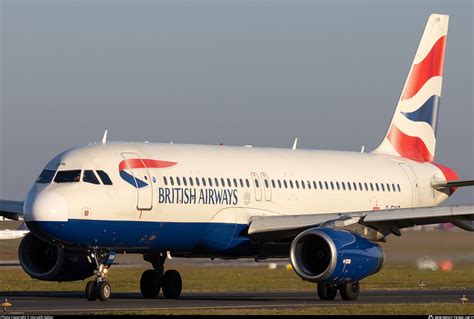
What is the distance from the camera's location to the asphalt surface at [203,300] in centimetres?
3012

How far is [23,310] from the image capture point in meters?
28.8

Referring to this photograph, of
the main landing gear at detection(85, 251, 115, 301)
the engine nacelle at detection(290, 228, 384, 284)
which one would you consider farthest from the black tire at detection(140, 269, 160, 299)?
the engine nacelle at detection(290, 228, 384, 284)

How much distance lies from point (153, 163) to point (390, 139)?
45.5 feet

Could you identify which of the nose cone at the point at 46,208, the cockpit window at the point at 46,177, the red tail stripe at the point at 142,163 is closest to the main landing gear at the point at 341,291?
the red tail stripe at the point at 142,163

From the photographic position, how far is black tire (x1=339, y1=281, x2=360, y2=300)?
119 ft

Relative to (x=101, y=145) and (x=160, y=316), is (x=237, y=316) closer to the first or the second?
(x=160, y=316)

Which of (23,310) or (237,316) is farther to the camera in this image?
(23,310)

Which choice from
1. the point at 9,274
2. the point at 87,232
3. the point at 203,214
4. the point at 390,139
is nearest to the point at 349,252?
the point at 203,214

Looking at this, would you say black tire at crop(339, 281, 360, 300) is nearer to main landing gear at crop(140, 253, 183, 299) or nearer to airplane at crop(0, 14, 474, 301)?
airplane at crop(0, 14, 474, 301)

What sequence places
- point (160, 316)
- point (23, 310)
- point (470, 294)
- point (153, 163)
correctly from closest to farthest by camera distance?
point (160, 316), point (23, 310), point (153, 163), point (470, 294)

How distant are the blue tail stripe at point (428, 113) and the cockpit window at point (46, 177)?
17.5 metres

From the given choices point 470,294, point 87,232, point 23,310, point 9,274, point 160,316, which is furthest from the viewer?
point 9,274

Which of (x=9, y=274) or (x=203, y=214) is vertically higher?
(x=203, y=214)

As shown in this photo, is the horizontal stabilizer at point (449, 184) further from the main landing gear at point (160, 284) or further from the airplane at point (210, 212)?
the main landing gear at point (160, 284)
